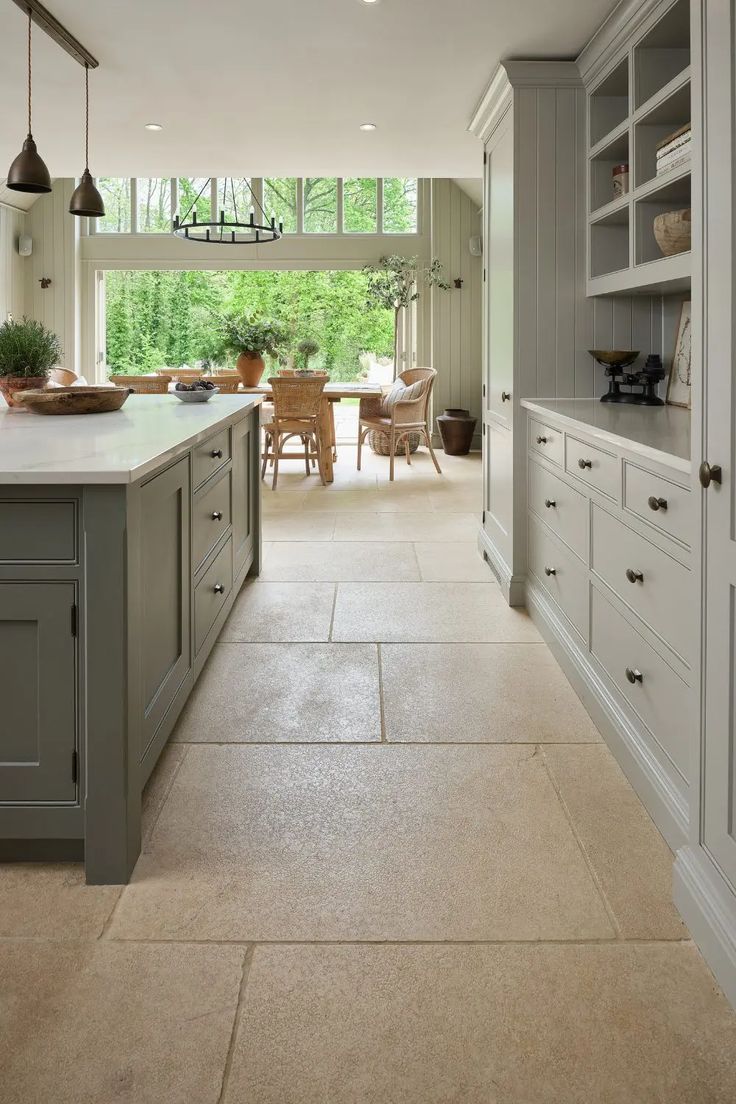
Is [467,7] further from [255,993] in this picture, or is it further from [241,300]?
[241,300]

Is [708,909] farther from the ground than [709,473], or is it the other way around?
[709,473]

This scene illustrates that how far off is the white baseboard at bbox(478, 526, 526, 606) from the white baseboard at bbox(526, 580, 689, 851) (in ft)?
1.43

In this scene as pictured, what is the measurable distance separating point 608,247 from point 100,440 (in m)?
2.50

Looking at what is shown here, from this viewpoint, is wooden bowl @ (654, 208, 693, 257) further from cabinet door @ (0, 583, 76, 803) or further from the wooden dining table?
the wooden dining table

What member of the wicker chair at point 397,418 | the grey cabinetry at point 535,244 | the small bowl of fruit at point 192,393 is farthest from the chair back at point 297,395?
the grey cabinetry at point 535,244

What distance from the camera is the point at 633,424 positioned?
2.81 meters

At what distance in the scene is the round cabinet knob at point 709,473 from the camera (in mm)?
1620

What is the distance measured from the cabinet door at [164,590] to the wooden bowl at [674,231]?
1810 millimetres

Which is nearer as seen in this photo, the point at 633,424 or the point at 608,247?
the point at 633,424

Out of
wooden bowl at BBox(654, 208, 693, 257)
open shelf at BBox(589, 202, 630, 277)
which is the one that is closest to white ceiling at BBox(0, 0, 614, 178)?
open shelf at BBox(589, 202, 630, 277)

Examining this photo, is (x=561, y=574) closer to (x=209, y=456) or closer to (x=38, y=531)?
(x=209, y=456)

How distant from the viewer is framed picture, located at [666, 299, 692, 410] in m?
3.47

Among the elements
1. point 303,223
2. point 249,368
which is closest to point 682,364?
point 249,368

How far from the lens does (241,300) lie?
42.0 ft
